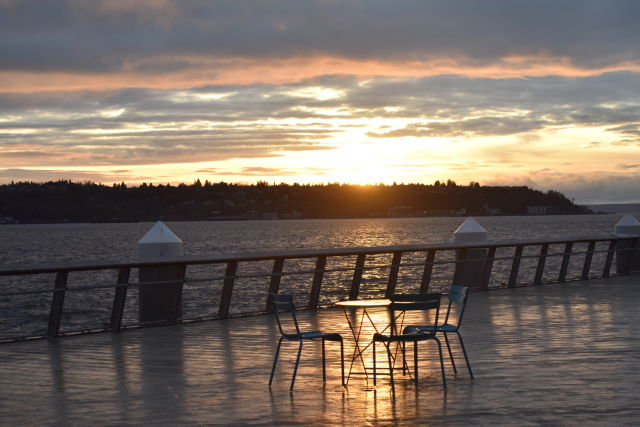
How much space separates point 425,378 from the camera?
370 inches

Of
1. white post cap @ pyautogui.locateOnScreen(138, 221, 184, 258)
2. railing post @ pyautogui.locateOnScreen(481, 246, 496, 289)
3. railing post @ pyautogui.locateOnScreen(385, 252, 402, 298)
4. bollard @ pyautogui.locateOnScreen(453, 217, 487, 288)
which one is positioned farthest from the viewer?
railing post @ pyautogui.locateOnScreen(481, 246, 496, 289)

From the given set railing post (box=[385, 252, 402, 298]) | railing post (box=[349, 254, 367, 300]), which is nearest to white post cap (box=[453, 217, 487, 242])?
railing post (box=[385, 252, 402, 298])

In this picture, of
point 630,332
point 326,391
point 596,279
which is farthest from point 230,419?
point 596,279

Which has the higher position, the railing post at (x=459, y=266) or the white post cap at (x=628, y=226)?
the white post cap at (x=628, y=226)

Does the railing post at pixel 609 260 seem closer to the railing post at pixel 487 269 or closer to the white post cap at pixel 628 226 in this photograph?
the white post cap at pixel 628 226

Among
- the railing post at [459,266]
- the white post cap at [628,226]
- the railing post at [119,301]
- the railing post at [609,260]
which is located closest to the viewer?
the railing post at [119,301]

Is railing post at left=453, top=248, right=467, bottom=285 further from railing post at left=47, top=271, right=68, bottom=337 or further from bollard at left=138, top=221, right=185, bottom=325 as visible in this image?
railing post at left=47, top=271, right=68, bottom=337

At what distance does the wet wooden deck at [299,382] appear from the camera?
7.66 meters

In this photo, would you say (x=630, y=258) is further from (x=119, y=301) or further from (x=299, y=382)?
(x=299, y=382)

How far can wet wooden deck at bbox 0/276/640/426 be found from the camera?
7660 mm

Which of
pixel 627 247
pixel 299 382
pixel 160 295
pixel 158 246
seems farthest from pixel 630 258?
pixel 299 382

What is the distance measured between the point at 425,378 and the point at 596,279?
16.9m

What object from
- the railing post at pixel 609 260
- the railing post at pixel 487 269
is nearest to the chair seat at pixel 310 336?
the railing post at pixel 487 269

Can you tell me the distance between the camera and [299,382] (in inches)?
366
